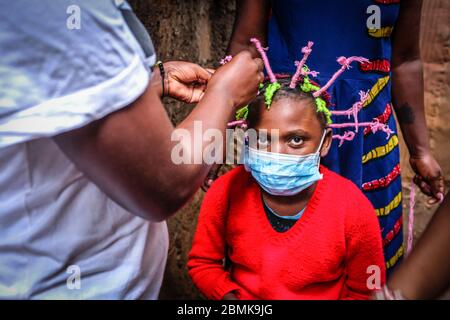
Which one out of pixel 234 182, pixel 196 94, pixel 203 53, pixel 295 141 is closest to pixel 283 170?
pixel 295 141

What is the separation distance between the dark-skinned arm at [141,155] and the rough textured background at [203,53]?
1169 mm

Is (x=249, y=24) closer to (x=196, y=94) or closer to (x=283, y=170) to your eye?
(x=196, y=94)

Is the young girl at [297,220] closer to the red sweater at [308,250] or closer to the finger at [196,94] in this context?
the red sweater at [308,250]

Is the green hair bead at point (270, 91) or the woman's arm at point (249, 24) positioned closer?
the green hair bead at point (270, 91)

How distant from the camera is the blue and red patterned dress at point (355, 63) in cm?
127

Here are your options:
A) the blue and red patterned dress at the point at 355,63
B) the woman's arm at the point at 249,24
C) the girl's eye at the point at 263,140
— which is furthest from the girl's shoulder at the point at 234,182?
the woman's arm at the point at 249,24

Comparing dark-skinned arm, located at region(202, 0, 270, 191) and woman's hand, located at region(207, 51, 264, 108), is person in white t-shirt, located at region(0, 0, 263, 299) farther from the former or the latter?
dark-skinned arm, located at region(202, 0, 270, 191)

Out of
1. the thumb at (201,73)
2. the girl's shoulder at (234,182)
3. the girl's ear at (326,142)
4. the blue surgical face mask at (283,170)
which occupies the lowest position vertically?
the girl's shoulder at (234,182)

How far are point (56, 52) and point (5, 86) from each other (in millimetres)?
80

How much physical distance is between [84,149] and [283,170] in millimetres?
703
